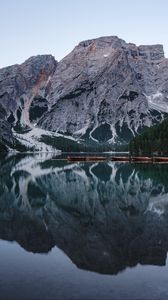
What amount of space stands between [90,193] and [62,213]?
70.1 feet

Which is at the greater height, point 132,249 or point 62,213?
point 132,249

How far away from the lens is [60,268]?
27016mm

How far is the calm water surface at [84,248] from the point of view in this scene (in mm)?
22922

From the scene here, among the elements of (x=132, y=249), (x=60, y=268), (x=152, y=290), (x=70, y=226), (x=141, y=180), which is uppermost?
(x=152, y=290)

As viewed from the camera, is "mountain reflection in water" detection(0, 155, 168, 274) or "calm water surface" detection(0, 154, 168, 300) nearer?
"calm water surface" detection(0, 154, 168, 300)

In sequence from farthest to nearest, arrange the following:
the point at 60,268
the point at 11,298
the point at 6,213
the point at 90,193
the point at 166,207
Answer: the point at 90,193 < the point at 166,207 < the point at 6,213 < the point at 60,268 < the point at 11,298

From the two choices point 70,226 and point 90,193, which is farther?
point 90,193

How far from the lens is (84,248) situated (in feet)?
105

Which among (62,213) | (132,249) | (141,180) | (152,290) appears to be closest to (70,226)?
(62,213)

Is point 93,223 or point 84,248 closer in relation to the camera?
point 84,248

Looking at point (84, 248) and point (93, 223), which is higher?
point (84, 248)

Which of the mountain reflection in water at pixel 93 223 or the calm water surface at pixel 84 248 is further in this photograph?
the mountain reflection in water at pixel 93 223

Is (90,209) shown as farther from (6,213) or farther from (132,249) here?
(132,249)

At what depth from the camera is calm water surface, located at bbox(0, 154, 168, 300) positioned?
2292cm
